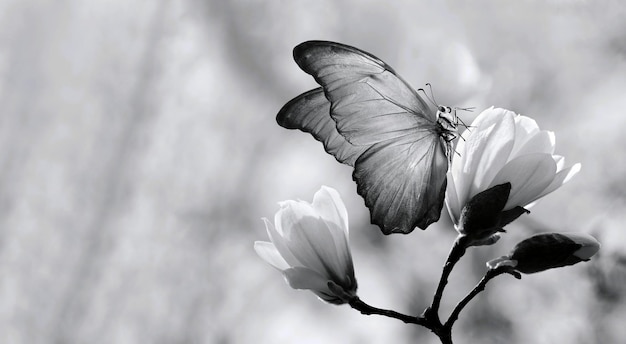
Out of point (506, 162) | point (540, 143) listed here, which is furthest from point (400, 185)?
point (540, 143)

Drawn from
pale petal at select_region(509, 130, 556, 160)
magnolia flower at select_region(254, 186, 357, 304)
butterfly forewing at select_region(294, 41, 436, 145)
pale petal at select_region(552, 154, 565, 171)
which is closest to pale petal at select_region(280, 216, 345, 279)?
magnolia flower at select_region(254, 186, 357, 304)

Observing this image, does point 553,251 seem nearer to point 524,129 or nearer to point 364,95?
point 524,129

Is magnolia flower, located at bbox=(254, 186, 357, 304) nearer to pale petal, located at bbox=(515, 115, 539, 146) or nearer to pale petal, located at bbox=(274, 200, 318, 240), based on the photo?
pale petal, located at bbox=(274, 200, 318, 240)

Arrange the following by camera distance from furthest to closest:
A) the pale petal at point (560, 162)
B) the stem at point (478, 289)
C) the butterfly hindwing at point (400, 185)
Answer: the pale petal at point (560, 162) → the butterfly hindwing at point (400, 185) → the stem at point (478, 289)

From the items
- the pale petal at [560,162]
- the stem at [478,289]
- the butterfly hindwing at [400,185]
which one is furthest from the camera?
the pale petal at [560,162]

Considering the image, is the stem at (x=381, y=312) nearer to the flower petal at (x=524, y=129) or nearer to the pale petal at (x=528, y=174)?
the pale petal at (x=528, y=174)

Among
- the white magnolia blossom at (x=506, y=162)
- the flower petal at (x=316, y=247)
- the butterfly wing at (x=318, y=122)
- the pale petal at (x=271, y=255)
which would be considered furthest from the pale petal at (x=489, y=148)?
the pale petal at (x=271, y=255)

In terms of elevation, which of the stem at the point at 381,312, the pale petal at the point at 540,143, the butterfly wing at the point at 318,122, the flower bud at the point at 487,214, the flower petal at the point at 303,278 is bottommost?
the stem at the point at 381,312

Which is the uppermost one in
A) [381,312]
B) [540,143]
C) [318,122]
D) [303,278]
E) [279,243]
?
[318,122]

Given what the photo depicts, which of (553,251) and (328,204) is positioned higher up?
(328,204)
